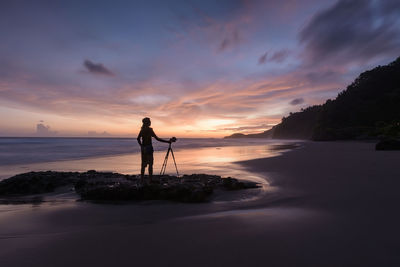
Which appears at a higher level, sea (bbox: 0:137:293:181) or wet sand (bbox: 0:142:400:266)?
sea (bbox: 0:137:293:181)

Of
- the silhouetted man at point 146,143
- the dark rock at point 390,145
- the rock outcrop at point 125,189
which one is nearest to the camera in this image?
the rock outcrop at point 125,189

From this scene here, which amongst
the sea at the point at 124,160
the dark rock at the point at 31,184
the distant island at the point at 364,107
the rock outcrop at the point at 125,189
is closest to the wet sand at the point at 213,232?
the rock outcrop at the point at 125,189

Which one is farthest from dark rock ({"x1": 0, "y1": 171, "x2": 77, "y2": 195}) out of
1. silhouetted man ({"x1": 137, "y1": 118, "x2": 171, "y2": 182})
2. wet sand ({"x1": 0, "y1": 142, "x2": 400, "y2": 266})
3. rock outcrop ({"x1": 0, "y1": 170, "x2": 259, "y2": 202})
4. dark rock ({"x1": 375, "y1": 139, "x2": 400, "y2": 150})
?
dark rock ({"x1": 375, "y1": 139, "x2": 400, "y2": 150})

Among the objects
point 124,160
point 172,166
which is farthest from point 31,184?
point 124,160

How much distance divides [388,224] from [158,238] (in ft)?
14.0

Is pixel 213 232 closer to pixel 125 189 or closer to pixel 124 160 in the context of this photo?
pixel 125 189

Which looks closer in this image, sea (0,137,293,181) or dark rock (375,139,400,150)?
sea (0,137,293,181)

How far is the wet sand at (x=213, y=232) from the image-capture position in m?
2.94

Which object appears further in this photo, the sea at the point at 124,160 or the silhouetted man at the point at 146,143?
the sea at the point at 124,160

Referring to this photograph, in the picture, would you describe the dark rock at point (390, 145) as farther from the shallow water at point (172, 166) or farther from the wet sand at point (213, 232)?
the wet sand at point (213, 232)

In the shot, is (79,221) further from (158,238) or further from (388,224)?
(388,224)

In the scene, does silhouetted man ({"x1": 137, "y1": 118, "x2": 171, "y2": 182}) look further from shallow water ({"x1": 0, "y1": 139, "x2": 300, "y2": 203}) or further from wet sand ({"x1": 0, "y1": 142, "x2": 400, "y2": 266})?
shallow water ({"x1": 0, "y1": 139, "x2": 300, "y2": 203})

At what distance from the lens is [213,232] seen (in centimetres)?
377

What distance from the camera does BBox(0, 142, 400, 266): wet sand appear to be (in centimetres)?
294
